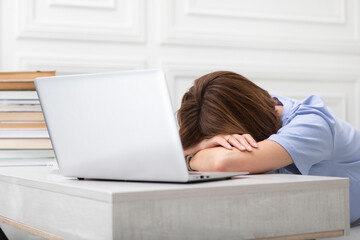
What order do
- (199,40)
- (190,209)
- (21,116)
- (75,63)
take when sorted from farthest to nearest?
1. (199,40)
2. (75,63)
3. (21,116)
4. (190,209)

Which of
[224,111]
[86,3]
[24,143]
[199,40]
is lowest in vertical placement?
[24,143]

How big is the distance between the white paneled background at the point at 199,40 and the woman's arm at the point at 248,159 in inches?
40.5

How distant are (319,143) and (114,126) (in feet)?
1.96

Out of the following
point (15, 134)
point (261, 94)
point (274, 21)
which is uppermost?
point (274, 21)

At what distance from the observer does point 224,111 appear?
135 centimetres

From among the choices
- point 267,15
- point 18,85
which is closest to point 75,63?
point 18,85

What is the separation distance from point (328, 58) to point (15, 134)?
1.44 meters

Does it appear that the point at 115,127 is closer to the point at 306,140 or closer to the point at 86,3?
the point at 306,140

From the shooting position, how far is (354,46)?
2535 mm

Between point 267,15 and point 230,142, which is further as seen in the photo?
point 267,15

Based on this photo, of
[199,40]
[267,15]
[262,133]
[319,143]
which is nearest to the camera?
[319,143]

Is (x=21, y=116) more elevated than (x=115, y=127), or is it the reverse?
(x=115, y=127)

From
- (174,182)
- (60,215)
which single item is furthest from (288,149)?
(60,215)

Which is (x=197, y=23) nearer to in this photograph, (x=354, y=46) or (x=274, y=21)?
(x=274, y=21)
